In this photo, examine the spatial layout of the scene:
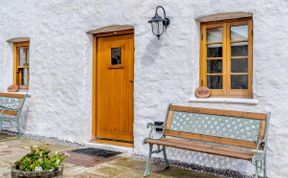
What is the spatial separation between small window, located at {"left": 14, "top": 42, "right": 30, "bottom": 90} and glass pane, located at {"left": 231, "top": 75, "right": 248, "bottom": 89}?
16.7ft

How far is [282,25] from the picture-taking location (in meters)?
4.19

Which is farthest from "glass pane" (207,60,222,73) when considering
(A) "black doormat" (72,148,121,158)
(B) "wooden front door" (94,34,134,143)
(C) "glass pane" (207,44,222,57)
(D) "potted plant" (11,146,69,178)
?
(D) "potted plant" (11,146,69,178)

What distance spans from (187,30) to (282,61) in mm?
1524

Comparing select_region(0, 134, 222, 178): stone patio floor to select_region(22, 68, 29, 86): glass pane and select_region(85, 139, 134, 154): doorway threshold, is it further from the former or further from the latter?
select_region(22, 68, 29, 86): glass pane

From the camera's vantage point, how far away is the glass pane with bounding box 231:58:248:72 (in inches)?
184

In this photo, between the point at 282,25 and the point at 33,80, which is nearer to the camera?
the point at 282,25

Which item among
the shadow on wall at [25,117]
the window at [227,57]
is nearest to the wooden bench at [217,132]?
the window at [227,57]

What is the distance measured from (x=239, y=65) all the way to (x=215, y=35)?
634 millimetres

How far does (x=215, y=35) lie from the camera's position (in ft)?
16.2

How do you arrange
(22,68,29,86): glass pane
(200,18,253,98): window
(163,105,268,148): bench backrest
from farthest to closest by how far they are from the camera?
(22,68,29,86): glass pane → (200,18,253,98): window → (163,105,268,148): bench backrest

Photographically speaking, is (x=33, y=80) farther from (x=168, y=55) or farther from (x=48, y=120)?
(x=168, y=55)

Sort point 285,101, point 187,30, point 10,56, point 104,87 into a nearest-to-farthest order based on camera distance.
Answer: point 285,101 < point 187,30 < point 104,87 < point 10,56

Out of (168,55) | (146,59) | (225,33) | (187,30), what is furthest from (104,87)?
(225,33)

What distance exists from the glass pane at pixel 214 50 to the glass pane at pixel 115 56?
71.4 inches
